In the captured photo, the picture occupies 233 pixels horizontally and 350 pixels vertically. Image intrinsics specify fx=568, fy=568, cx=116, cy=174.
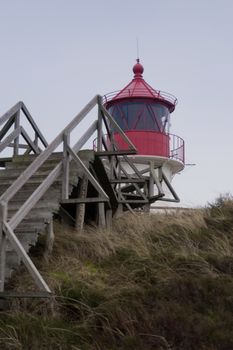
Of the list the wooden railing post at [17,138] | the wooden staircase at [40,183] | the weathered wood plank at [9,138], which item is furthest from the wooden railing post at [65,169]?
the wooden railing post at [17,138]

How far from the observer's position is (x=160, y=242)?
7.44m

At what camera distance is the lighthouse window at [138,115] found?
1927 centimetres

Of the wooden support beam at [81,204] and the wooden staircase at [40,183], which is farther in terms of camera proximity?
the wooden support beam at [81,204]

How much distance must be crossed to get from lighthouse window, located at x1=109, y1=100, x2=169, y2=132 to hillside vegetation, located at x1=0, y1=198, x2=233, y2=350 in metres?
11.6

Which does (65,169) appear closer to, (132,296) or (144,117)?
(132,296)

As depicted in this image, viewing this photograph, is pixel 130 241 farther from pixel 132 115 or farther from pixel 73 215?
pixel 132 115

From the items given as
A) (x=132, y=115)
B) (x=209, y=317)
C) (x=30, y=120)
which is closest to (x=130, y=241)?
(x=209, y=317)

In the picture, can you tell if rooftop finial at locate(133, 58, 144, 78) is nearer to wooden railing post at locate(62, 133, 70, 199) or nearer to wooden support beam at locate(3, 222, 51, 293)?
wooden railing post at locate(62, 133, 70, 199)

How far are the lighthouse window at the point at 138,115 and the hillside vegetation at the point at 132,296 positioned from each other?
1163 centimetres

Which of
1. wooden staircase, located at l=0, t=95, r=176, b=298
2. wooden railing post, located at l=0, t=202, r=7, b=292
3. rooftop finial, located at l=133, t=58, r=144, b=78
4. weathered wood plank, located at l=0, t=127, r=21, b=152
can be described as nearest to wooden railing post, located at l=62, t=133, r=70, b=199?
wooden staircase, located at l=0, t=95, r=176, b=298

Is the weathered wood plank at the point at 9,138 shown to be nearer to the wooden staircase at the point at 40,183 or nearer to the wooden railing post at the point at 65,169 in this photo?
the wooden staircase at the point at 40,183

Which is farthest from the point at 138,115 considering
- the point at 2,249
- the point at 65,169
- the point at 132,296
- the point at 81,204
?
the point at 132,296

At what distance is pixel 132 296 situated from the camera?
19.1ft

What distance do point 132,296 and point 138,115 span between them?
548 inches
